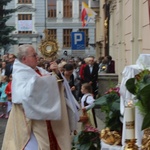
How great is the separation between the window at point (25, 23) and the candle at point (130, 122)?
4737cm

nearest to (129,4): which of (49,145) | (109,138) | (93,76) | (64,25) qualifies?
(93,76)

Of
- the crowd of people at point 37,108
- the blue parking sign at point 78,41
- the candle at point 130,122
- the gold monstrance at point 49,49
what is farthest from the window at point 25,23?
the candle at point 130,122

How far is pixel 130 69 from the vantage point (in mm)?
4414

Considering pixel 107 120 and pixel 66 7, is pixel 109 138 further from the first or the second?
pixel 66 7

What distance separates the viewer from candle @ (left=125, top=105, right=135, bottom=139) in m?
3.96

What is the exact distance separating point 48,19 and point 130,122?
49015 mm

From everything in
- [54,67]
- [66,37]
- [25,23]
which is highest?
[25,23]

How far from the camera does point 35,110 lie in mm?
5527

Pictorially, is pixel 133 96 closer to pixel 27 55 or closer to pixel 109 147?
pixel 109 147

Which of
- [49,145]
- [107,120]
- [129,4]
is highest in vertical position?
[129,4]

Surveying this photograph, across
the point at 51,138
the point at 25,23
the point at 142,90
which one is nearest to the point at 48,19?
the point at 25,23

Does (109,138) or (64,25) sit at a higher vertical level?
(64,25)

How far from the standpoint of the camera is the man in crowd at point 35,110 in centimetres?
555

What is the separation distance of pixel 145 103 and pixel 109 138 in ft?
2.89
